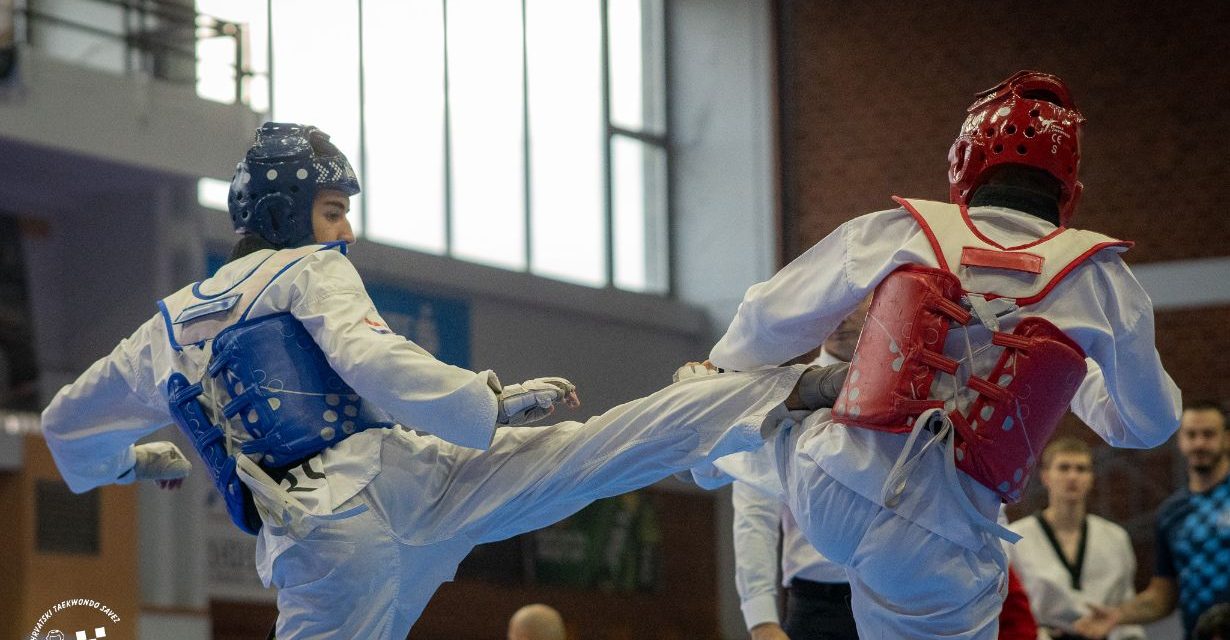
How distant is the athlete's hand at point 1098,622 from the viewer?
8484mm

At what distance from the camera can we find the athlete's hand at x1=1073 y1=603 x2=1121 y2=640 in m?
8.48

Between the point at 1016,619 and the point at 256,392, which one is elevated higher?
the point at 256,392

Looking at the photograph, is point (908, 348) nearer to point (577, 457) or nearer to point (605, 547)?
point (577, 457)

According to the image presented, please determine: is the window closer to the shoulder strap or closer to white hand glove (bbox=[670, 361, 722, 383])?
the shoulder strap

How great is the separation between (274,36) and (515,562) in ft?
18.9

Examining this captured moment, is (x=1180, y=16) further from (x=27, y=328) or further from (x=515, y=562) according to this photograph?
(x=27, y=328)

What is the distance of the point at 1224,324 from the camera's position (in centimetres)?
1616

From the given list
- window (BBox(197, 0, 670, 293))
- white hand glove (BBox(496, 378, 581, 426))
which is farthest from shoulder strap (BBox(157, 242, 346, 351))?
window (BBox(197, 0, 670, 293))

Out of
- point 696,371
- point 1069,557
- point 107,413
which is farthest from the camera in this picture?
point 1069,557

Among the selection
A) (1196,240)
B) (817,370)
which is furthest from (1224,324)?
(817,370)

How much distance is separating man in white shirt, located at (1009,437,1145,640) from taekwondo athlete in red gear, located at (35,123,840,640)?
4.56m

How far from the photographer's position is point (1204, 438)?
8.73 m

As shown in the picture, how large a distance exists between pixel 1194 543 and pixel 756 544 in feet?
11.8

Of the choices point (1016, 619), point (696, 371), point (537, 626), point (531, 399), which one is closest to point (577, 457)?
point (531, 399)
